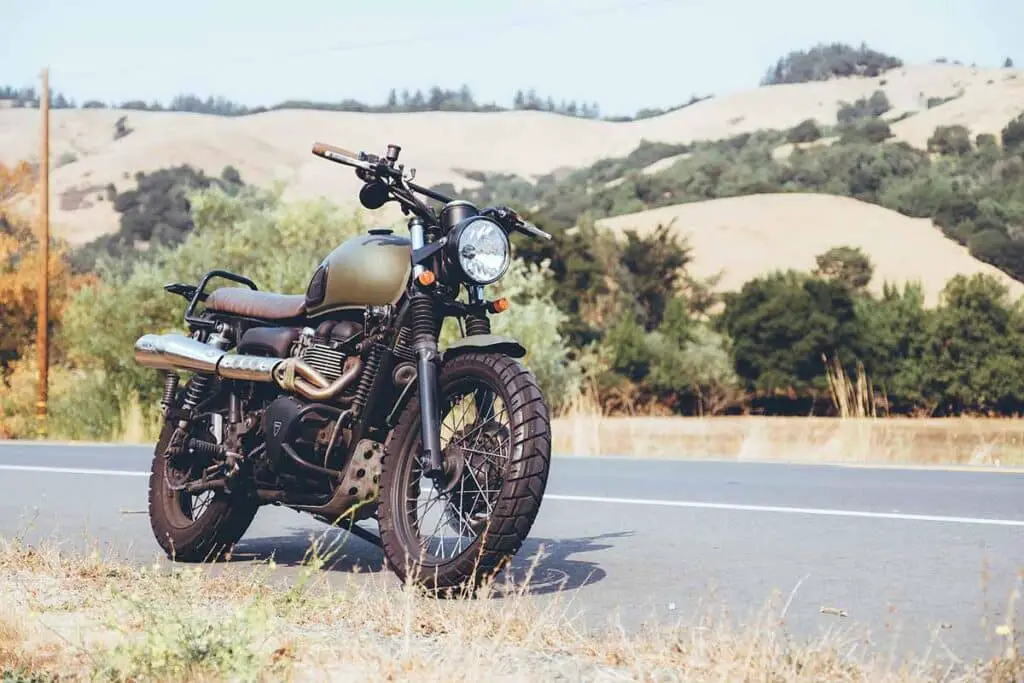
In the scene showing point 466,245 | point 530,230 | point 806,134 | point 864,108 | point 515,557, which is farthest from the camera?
point 864,108

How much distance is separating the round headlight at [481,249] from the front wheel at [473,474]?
0.37 meters

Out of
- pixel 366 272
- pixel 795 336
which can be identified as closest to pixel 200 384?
pixel 366 272

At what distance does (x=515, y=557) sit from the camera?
828 cm

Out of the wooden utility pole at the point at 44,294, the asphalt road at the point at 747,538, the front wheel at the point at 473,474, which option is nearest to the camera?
the front wheel at the point at 473,474

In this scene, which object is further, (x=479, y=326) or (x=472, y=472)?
(x=479, y=326)

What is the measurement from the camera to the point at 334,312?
763cm

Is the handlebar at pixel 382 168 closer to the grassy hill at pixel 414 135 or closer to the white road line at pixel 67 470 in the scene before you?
the white road line at pixel 67 470

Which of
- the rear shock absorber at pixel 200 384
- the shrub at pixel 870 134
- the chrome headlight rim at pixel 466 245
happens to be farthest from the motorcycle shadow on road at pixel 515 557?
the shrub at pixel 870 134

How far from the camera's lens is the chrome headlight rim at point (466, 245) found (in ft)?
23.0

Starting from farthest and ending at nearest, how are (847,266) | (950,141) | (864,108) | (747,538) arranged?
(864,108) → (950,141) → (847,266) → (747,538)

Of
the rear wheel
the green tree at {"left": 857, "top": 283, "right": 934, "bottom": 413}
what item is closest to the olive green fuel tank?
the rear wheel

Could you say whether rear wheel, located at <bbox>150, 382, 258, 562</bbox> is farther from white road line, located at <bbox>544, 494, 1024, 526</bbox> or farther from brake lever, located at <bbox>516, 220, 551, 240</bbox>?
white road line, located at <bbox>544, 494, 1024, 526</bbox>

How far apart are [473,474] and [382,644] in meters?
1.38

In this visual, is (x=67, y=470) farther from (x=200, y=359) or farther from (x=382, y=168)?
(x=382, y=168)
